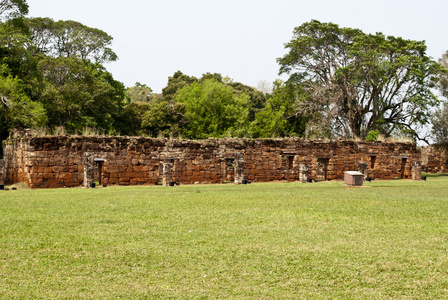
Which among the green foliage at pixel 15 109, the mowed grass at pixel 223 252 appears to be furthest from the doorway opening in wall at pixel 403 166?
the green foliage at pixel 15 109

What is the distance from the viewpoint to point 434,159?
46094 millimetres

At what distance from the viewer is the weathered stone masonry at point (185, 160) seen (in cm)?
2294

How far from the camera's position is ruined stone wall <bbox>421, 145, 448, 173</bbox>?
1801 inches

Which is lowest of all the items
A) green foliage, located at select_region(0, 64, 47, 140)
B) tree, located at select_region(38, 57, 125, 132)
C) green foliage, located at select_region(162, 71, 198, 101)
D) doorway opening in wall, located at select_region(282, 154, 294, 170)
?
doorway opening in wall, located at select_region(282, 154, 294, 170)

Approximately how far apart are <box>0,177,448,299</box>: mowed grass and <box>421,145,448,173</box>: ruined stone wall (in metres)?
35.5

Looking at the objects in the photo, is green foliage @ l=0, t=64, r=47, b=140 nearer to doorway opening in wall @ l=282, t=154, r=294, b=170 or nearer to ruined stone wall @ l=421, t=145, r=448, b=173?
doorway opening in wall @ l=282, t=154, r=294, b=170

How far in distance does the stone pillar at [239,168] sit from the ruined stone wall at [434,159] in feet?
83.5

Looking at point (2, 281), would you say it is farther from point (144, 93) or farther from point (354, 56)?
point (144, 93)

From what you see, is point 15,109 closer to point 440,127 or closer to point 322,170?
point 322,170

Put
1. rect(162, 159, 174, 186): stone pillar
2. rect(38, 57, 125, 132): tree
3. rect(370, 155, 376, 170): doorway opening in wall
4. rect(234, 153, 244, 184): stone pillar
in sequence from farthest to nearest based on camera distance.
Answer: rect(38, 57, 125, 132): tree
rect(370, 155, 376, 170): doorway opening in wall
rect(234, 153, 244, 184): stone pillar
rect(162, 159, 174, 186): stone pillar

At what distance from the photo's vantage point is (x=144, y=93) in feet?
280

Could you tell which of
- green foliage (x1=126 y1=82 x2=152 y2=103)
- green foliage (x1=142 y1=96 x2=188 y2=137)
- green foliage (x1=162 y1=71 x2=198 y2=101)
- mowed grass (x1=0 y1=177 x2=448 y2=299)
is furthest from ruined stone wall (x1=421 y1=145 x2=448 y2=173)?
green foliage (x1=126 y1=82 x2=152 y2=103)

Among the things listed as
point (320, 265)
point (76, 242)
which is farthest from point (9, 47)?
point (320, 265)

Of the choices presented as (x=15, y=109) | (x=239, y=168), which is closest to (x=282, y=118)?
(x=239, y=168)
